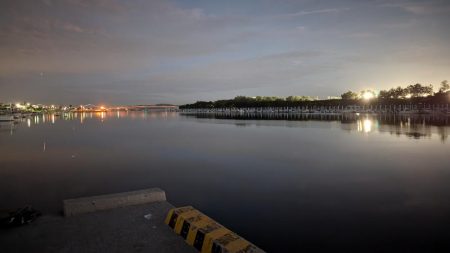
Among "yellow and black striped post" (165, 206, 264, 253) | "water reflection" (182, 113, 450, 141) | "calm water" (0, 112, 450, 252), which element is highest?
"water reflection" (182, 113, 450, 141)

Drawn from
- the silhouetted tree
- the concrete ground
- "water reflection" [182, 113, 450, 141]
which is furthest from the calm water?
the silhouetted tree

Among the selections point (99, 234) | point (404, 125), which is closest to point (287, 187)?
point (99, 234)

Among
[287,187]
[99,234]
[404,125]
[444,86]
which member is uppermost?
[444,86]

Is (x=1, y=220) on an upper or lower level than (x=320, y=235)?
upper

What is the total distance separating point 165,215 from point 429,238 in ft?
25.1

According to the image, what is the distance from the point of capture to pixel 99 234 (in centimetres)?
902

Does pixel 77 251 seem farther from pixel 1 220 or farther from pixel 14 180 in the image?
pixel 14 180

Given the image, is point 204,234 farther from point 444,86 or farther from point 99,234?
point 444,86

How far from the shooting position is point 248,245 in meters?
7.39

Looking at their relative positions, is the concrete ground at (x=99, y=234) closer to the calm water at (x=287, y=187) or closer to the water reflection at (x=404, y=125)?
the calm water at (x=287, y=187)

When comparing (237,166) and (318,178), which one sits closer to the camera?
(318,178)

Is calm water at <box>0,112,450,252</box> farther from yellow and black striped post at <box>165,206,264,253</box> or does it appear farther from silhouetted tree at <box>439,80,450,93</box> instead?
silhouetted tree at <box>439,80,450,93</box>

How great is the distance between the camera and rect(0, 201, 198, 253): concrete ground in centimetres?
820

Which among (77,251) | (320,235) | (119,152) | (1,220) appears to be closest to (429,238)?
(320,235)
